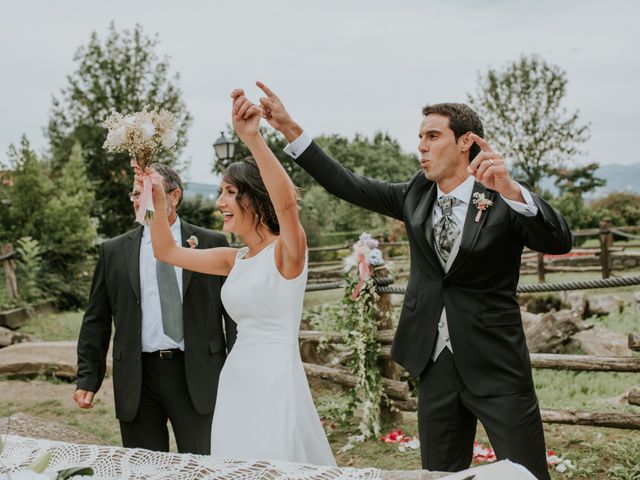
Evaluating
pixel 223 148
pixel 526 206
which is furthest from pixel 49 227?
pixel 526 206

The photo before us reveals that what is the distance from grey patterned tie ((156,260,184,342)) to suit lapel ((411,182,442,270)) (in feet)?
4.58

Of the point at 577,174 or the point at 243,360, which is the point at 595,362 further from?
the point at 577,174

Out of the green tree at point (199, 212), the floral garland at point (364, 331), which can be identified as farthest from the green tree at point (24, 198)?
the floral garland at point (364, 331)

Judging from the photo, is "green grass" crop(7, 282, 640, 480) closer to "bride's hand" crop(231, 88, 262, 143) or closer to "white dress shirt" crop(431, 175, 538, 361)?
"white dress shirt" crop(431, 175, 538, 361)

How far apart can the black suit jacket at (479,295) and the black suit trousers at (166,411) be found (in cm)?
121

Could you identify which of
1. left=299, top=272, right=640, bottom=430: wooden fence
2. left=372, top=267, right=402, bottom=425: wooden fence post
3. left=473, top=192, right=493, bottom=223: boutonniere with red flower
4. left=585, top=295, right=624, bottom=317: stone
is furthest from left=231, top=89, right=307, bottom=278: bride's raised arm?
left=585, top=295, right=624, bottom=317: stone

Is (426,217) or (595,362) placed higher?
(426,217)

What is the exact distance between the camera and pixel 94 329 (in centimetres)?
357

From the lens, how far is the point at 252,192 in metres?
2.82

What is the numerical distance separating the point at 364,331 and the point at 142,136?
323 cm

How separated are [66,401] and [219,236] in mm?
4452

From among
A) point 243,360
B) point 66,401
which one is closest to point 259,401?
point 243,360

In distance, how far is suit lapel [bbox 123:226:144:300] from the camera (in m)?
3.51

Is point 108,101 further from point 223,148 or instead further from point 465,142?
point 465,142
